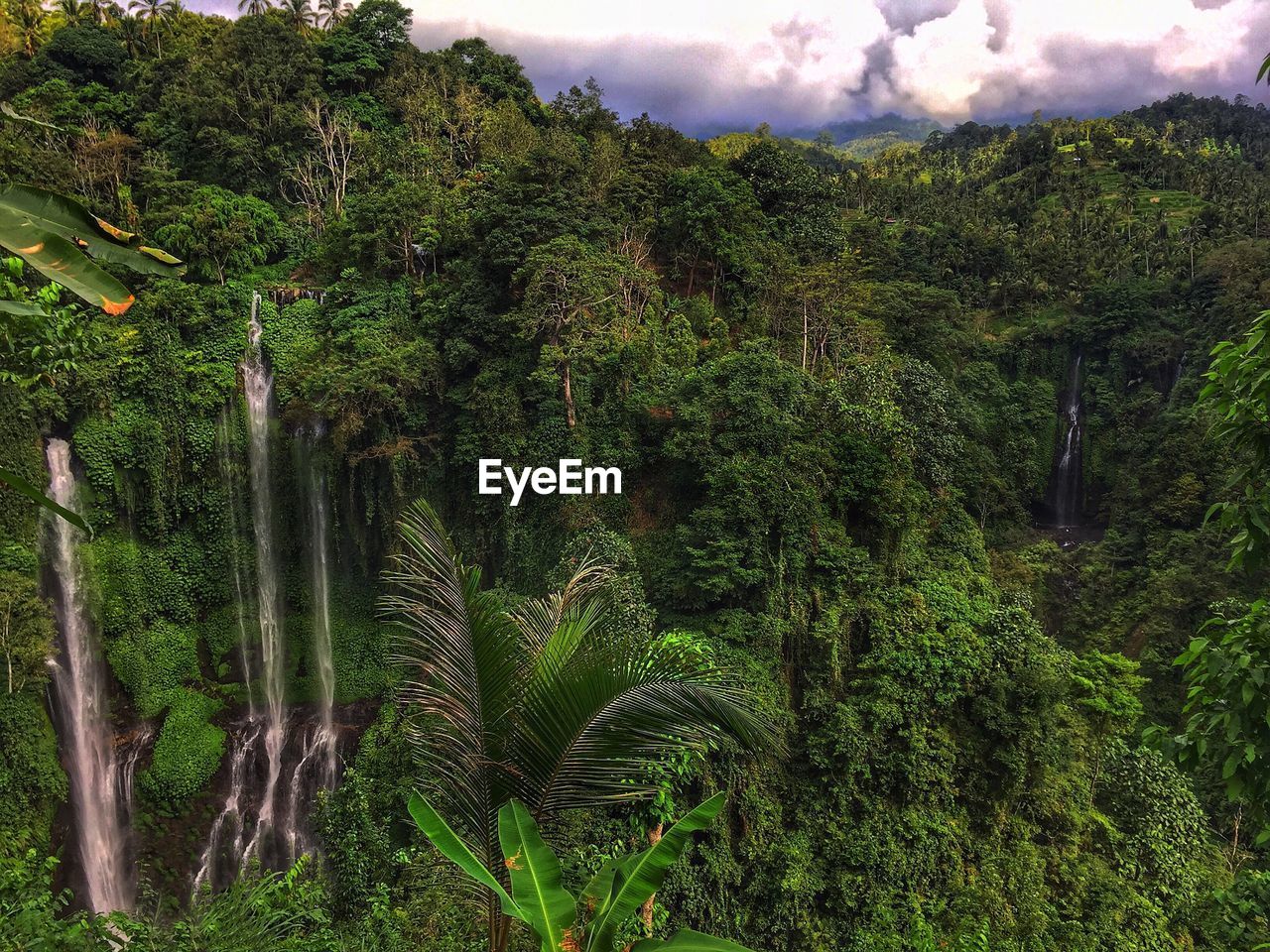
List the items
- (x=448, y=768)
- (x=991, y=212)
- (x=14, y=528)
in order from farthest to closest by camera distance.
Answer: (x=991, y=212) → (x=14, y=528) → (x=448, y=768)

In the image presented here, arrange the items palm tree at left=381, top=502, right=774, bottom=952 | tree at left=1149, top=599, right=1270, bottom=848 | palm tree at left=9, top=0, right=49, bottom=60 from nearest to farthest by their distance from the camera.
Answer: tree at left=1149, top=599, right=1270, bottom=848 → palm tree at left=381, top=502, right=774, bottom=952 → palm tree at left=9, top=0, right=49, bottom=60

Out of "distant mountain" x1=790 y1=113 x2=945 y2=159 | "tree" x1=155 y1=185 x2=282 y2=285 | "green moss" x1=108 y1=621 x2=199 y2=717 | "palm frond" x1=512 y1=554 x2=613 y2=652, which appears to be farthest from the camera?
"distant mountain" x1=790 y1=113 x2=945 y2=159

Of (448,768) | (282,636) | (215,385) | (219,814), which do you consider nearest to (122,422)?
(215,385)

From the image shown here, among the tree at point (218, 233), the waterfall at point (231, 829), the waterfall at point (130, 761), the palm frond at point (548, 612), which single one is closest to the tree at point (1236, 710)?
the palm frond at point (548, 612)

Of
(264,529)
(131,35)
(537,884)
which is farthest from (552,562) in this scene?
(131,35)

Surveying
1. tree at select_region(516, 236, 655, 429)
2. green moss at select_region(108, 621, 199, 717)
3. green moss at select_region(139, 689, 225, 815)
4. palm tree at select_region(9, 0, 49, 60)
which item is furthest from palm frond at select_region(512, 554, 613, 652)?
palm tree at select_region(9, 0, 49, 60)

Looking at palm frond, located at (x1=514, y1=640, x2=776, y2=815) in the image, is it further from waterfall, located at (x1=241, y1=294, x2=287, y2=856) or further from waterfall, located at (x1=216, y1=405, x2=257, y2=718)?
waterfall, located at (x1=216, y1=405, x2=257, y2=718)

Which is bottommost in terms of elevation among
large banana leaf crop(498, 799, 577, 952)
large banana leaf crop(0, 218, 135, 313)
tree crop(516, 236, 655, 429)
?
large banana leaf crop(498, 799, 577, 952)

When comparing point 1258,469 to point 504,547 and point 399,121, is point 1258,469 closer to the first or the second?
point 504,547

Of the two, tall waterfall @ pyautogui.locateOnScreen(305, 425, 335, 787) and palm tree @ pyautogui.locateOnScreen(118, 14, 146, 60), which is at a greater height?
palm tree @ pyautogui.locateOnScreen(118, 14, 146, 60)
